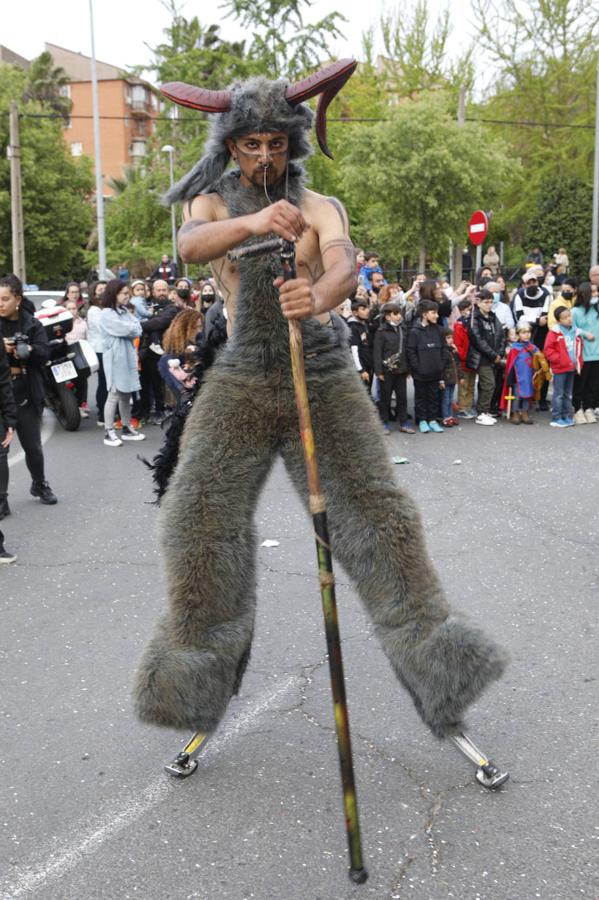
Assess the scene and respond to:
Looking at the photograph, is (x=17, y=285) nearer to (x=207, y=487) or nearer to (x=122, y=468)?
(x=122, y=468)

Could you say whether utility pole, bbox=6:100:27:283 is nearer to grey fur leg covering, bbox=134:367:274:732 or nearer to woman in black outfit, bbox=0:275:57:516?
woman in black outfit, bbox=0:275:57:516

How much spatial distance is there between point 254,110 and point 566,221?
27828 millimetres

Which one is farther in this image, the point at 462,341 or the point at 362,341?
the point at 462,341

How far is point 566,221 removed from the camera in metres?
28.5

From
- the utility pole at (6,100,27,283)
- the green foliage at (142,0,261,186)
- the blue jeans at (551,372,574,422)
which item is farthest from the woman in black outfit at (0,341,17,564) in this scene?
the utility pole at (6,100,27,283)

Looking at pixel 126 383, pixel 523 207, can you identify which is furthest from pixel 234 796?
pixel 523 207

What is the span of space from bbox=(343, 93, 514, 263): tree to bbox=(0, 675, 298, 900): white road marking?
23252mm

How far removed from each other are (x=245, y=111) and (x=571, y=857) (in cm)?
243

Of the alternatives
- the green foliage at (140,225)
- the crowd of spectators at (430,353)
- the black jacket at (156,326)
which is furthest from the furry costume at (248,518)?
the green foliage at (140,225)

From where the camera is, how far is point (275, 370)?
9.63 feet

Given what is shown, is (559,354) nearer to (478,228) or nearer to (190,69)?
(478,228)

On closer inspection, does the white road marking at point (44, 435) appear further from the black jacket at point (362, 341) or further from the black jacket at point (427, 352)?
the black jacket at point (427, 352)

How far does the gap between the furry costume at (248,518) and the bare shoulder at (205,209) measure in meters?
0.03

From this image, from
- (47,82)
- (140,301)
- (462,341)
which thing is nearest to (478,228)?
(462,341)
